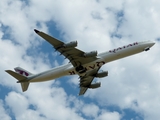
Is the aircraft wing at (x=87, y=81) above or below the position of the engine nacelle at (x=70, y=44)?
above

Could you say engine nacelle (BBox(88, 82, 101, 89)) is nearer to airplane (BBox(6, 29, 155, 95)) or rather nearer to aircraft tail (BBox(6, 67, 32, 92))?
airplane (BBox(6, 29, 155, 95))

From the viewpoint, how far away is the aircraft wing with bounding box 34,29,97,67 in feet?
248

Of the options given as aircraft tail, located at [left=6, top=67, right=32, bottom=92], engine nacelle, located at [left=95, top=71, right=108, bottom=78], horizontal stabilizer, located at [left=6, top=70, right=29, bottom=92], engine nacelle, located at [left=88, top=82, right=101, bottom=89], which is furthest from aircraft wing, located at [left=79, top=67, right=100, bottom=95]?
horizontal stabilizer, located at [left=6, top=70, right=29, bottom=92]

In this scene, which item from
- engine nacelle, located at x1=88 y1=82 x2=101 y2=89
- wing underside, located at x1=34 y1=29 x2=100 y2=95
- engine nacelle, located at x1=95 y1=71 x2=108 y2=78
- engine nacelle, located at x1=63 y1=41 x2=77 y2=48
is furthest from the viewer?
engine nacelle, located at x1=88 y1=82 x2=101 y2=89

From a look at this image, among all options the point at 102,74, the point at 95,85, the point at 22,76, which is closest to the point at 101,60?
the point at 102,74

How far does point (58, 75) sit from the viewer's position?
8562cm

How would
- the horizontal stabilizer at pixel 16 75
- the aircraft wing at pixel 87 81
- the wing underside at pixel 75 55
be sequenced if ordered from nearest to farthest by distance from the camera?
the wing underside at pixel 75 55 < the horizontal stabilizer at pixel 16 75 < the aircraft wing at pixel 87 81

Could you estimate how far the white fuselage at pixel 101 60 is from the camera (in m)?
82.9

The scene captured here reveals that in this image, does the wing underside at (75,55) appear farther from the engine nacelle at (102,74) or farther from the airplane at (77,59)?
the engine nacelle at (102,74)

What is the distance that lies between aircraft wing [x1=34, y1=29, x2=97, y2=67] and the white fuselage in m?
1.47

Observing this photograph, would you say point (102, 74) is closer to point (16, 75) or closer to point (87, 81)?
point (87, 81)

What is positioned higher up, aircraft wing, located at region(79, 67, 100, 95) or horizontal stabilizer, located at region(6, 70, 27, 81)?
aircraft wing, located at region(79, 67, 100, 95)

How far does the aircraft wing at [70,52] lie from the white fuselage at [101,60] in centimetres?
147

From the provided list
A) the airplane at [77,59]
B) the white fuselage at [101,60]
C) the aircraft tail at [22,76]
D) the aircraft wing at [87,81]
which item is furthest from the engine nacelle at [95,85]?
the aircraft tail at [22,76]
